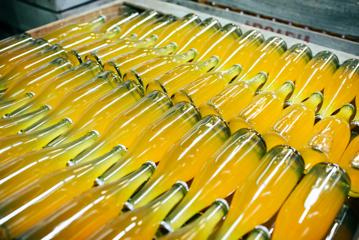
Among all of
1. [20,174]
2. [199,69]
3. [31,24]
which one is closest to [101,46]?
[199,69]

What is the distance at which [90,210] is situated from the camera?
2.07ft

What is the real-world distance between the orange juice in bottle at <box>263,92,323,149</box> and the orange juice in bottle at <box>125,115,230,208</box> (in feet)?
0.34

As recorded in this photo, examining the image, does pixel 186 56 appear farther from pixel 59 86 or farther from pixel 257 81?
pixel 59 86

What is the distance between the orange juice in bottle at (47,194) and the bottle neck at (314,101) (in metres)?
0.49

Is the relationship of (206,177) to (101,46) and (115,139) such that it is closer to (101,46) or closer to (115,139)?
(115,139)

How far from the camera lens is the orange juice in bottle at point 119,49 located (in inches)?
45.1

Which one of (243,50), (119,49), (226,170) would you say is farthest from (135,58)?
(226,170)

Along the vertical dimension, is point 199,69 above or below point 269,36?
below

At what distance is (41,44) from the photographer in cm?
121

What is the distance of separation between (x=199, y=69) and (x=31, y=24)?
1365 mm

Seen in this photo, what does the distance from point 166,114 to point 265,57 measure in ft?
1.46

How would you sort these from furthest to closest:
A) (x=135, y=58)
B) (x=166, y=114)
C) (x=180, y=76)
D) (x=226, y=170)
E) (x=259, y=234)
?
1. (x=135, y=58)
2. (x=180, y=76)
3. (x=166, y=114)
4. (x=226, y=170)
5. (x=259, y=234)

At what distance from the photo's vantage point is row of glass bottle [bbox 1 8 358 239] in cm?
71

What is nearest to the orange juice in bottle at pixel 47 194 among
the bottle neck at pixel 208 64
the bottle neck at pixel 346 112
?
the bottle neck at pixel 208 64
